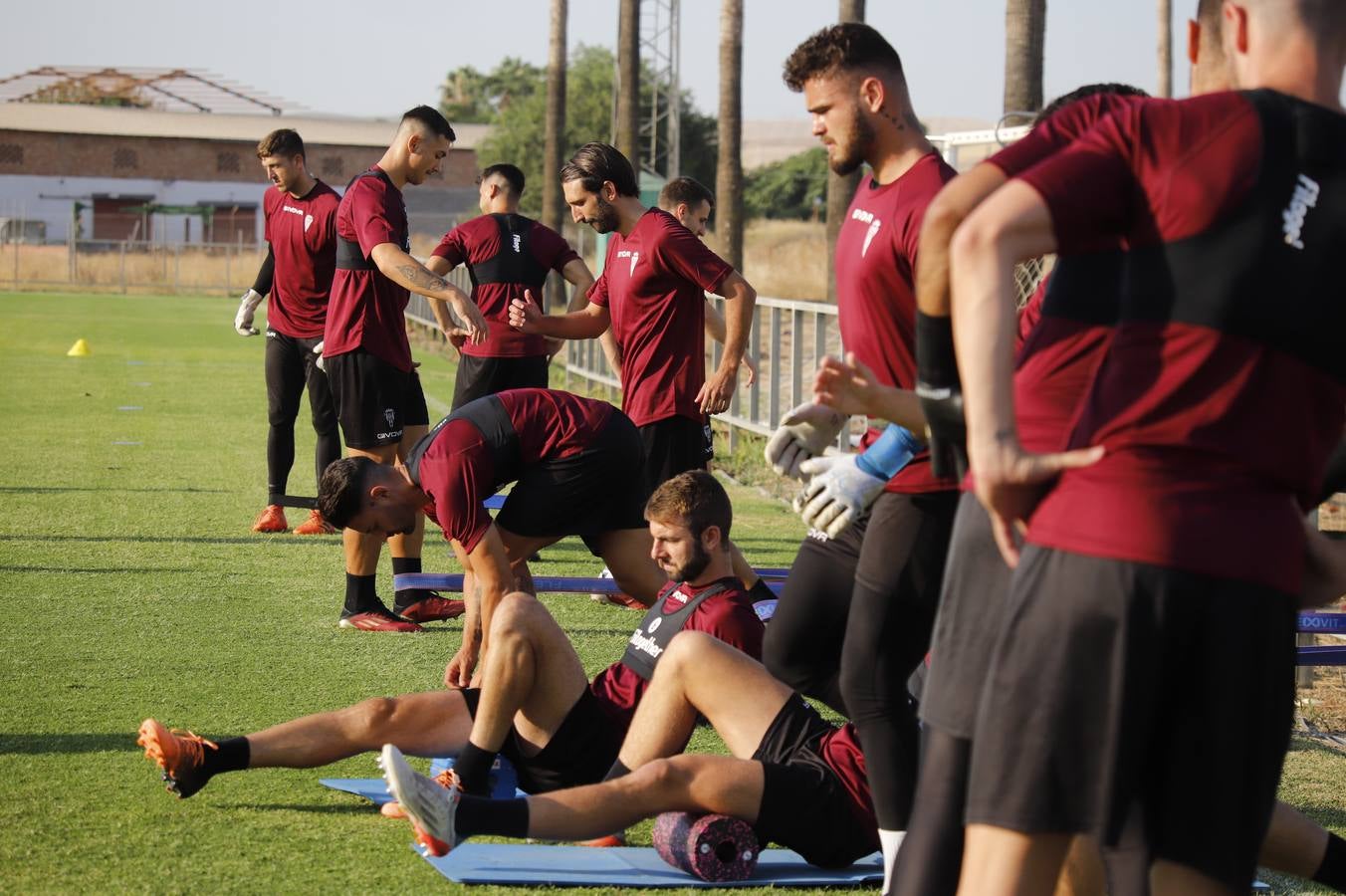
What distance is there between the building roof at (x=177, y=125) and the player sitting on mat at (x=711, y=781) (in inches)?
3199

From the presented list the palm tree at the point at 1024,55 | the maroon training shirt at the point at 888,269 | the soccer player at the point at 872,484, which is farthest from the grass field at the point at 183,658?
the palm tree at the point at 1024,55

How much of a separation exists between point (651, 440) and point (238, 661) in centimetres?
217

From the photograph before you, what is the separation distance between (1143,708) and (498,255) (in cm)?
782

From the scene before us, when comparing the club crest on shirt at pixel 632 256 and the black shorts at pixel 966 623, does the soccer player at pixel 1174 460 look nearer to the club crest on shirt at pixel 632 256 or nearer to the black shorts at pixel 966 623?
the black shorts at pixel 966 623

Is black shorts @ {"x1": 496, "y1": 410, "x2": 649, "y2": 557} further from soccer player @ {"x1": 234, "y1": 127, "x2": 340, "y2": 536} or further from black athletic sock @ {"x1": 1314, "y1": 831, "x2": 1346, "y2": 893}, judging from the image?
soccer player @ {"x1": 234, "y1": 127, "x2": 340, "y2": 536}

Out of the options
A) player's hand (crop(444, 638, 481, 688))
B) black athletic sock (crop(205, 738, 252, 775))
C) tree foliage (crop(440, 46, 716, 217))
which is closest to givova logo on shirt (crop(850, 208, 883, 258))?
player's hand (crop(444, 638, 481, 688))

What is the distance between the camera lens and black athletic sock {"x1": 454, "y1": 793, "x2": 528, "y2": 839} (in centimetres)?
416

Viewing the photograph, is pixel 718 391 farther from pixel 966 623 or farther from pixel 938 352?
pixel 938 352

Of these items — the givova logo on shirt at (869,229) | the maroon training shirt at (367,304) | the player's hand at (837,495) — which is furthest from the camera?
the maroon training shirt at (367,304)

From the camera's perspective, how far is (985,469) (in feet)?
8.77

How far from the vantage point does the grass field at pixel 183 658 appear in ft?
15.5

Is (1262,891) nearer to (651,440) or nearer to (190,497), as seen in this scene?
(651,440)

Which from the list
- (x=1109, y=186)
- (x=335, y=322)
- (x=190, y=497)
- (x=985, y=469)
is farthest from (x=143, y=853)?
(x=190, y=497)

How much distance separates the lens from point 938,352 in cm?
295
